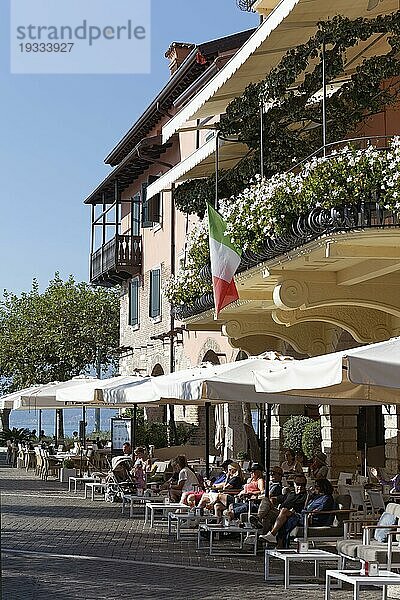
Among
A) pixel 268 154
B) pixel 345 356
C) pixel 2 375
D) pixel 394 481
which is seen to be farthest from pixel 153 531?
pixel 2 375

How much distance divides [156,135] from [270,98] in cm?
2089

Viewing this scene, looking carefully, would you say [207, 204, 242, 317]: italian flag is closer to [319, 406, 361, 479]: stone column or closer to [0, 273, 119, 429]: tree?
[319, 406, 361, 479]: stone column

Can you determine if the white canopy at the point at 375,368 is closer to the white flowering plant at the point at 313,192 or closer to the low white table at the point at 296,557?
the low white table at the point at 296,557

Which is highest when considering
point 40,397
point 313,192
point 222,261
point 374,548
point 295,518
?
point 313,192

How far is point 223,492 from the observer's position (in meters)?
17.5

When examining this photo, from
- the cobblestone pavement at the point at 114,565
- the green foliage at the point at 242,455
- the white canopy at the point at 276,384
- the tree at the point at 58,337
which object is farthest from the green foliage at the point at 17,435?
the white canopy at the point at 276,384

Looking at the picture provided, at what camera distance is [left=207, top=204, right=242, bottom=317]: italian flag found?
1652 cm

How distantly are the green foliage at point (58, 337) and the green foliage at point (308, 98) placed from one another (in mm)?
34514

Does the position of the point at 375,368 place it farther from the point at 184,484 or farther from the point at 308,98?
the point at 184,484

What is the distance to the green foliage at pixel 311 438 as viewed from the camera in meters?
25.3

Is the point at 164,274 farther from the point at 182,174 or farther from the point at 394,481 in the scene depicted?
the point at 394,481

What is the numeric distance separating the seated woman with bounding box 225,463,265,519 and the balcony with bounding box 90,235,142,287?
910 inches

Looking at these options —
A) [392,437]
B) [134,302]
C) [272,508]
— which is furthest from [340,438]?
[134,302]

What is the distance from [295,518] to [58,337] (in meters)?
41.4
